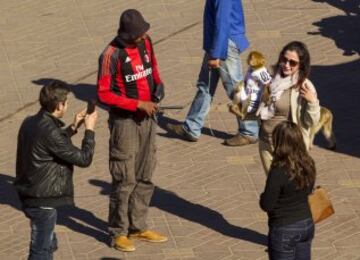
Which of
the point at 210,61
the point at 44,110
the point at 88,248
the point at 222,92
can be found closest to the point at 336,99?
the point at 222,92

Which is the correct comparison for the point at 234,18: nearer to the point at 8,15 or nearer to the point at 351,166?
the point at 351,166

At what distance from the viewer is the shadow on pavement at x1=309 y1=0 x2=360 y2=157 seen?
42.5 ft

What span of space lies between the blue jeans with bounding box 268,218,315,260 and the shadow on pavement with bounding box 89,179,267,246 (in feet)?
5.31

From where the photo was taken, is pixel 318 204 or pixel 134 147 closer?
pixel 318 204

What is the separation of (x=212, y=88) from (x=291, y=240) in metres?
3.89

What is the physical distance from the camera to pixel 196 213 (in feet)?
37.2

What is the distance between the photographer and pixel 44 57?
48.8 feet

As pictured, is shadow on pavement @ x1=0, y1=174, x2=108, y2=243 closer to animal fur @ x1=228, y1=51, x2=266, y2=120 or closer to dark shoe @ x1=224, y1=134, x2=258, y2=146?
animal fur @ x1=228, y1=51, x2=266, y2=120

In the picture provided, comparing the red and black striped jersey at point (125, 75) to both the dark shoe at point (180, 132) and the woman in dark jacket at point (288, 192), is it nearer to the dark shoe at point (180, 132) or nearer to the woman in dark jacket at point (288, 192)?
the woman in dark jacket at point (288, 192)

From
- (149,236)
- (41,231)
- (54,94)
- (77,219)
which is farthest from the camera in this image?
(77,219)

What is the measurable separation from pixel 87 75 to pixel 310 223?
5802 mm

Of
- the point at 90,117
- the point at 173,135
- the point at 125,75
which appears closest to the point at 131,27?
the point at 125,75

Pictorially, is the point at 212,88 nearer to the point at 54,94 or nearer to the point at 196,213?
the point at 196,213

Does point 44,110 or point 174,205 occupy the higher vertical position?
point 44,110
